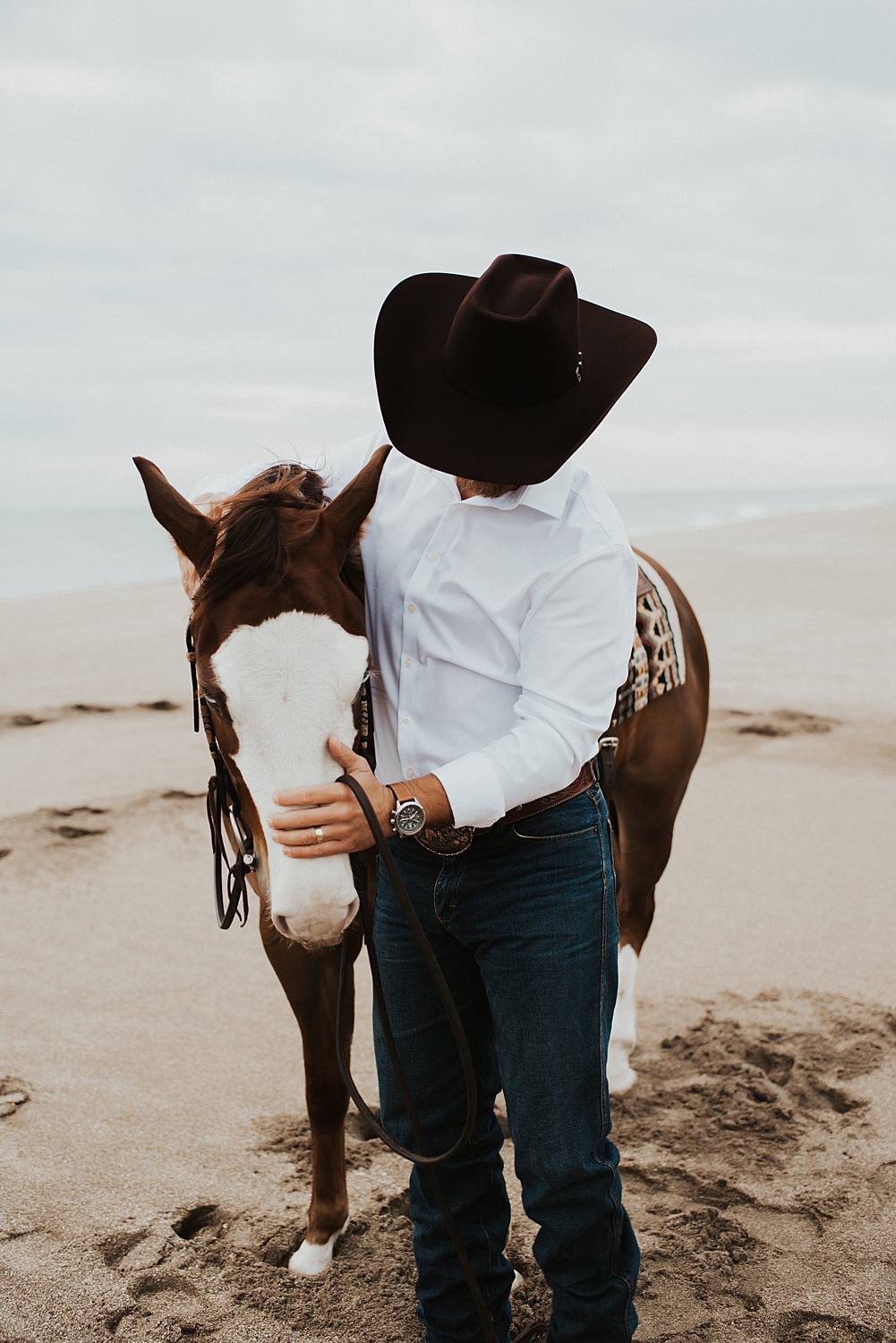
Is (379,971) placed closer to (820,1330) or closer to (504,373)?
(504,373)

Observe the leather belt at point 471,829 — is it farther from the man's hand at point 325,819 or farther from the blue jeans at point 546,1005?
the man's hand at point 325,819

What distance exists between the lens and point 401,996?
1.82 meters

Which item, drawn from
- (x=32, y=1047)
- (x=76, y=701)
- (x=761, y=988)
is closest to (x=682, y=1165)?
(x=761, y=988)

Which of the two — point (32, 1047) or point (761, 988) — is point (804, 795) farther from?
point (32, 1047)

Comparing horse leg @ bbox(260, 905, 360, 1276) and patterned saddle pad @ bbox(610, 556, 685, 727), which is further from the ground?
patterned saddle pad @ bbox(610, 556, 685, 727)

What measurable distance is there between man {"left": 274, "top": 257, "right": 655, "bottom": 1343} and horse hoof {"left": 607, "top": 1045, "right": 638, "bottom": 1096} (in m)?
1.08

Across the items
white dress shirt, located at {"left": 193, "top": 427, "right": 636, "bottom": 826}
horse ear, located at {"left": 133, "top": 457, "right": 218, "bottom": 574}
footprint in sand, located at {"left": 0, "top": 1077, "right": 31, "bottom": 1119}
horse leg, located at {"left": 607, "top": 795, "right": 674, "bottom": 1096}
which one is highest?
horse ear, located at {"left": 133, "top": 457, "right": 218, "bottom": 574}

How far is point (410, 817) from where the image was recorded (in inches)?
60.8

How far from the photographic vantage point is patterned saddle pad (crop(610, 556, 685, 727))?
301 centimetres

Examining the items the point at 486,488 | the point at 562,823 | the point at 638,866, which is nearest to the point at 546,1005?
the point at 562,823

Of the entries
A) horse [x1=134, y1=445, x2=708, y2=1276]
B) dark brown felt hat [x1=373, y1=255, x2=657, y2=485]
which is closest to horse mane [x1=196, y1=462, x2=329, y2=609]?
horse [x1=134, y1=445, x2=708, y2=1276]

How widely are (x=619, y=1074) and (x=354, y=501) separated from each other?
191cm

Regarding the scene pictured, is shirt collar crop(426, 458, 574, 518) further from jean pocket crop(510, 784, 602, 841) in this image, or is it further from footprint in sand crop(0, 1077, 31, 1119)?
footprint in sand crop(0, 1077, 31, 1119)

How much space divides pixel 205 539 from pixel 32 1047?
79.4 inches
